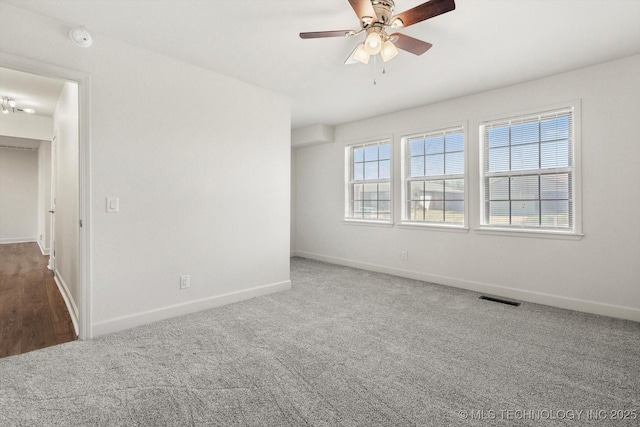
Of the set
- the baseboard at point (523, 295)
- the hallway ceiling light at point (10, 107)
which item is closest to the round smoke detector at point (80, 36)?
the hallway ceiling light at point (10, 107)

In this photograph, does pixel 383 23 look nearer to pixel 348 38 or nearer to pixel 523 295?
pixel 348 38

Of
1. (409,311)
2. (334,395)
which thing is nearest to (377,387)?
(334,395)

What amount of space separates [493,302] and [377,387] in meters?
2.36

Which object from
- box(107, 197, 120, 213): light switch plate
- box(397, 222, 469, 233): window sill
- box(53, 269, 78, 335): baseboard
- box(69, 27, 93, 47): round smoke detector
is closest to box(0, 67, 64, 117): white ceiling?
box(69, 27, 93, 47): round smoke detector

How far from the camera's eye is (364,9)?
6.69 ft

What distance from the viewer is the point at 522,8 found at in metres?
2.29

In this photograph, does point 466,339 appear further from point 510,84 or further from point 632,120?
→ point 510,84

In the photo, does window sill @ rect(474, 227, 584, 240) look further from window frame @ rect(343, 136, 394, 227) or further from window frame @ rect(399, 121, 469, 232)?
window frame @ rect(343, 136, 394, 227)

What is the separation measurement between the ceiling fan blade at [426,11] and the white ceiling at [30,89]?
3762 mm

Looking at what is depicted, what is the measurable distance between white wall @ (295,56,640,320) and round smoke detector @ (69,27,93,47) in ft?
12.7

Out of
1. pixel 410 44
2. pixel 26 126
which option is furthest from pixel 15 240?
pixel 410 44

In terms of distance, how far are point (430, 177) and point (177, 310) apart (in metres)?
3.69

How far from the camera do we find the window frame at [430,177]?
417cm

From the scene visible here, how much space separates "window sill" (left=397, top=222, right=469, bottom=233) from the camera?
13.9 feet
